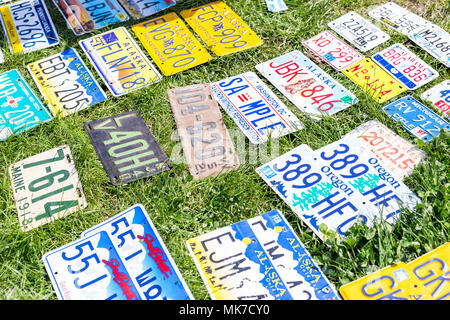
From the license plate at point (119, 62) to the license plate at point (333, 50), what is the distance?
1228 millimetres

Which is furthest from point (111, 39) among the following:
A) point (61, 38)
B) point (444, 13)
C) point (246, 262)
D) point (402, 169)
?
point (444, 13)

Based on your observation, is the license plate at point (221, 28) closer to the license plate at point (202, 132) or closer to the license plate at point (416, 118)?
the license plate at point (202, 132)

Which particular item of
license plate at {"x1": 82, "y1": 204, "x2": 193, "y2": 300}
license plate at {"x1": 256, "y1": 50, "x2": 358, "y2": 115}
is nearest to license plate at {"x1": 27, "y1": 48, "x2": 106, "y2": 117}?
license plate at {"x1": 82, "y1": 204, "x2": 193, "y2": 300}

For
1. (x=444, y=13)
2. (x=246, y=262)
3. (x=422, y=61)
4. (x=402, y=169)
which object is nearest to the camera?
(x=246, y=262)

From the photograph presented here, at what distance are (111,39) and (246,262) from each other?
205cm

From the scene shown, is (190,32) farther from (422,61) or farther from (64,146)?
(422,61)

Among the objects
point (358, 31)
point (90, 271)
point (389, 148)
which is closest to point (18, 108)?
point (90, 271)

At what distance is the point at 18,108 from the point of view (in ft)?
9.34

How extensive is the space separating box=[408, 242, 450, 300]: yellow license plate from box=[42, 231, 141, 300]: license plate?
4.51 ft

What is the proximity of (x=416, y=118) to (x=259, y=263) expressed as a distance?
57.8 inches

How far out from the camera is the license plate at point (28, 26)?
130 inches

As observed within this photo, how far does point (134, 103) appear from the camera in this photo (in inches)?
117

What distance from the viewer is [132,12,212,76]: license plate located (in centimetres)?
317
